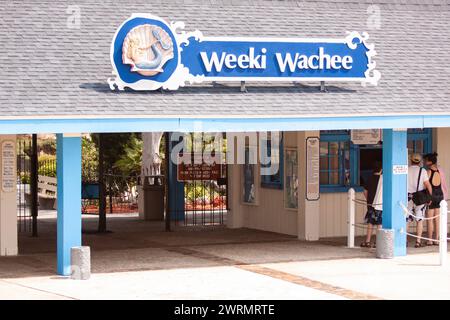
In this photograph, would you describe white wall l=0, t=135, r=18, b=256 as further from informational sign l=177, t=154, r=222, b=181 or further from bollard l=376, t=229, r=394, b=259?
informational sign l=177, t=154, r=222, b=181

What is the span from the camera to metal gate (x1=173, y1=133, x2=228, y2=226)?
25.3 metres

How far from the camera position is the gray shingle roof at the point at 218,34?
16391mm

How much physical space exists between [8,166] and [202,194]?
12.8m

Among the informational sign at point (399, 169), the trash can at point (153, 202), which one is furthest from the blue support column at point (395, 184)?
the trash can at point (153, 202)

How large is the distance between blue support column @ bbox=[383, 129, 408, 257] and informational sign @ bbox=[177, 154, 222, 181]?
7375mm

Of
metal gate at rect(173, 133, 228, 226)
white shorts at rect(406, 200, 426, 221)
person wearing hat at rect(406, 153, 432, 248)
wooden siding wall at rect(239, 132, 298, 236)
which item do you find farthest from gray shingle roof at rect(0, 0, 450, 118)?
metal gate at rect(173, 133, 228, 226)

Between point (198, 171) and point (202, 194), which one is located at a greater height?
point (198, 171)

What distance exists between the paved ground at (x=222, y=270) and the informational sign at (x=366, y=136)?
2138mm

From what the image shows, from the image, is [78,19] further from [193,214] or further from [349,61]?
[193,214]

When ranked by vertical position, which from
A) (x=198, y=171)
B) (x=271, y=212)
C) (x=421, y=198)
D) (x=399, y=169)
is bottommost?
(x=271, y=212)

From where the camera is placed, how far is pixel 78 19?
18.3 metres

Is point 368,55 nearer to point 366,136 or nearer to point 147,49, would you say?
point 366,136

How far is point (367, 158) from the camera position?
2195 cm

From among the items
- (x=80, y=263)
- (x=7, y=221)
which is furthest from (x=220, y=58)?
(x=7, y=221)
